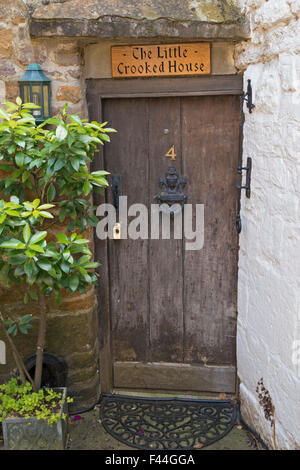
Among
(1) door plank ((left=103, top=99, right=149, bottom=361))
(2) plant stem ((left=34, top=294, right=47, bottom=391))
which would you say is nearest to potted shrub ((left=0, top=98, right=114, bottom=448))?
(2) plant stem ((left=34, top=294, right=47, bottom=391))

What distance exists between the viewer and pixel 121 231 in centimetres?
343

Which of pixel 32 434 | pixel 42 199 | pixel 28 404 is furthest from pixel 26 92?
pixel 32 434

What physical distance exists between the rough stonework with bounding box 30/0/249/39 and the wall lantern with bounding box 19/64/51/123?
0.21 m

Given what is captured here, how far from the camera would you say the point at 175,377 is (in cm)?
359

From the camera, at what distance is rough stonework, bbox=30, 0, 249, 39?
2.84 metres

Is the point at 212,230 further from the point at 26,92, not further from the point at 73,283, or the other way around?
the point at 26,92

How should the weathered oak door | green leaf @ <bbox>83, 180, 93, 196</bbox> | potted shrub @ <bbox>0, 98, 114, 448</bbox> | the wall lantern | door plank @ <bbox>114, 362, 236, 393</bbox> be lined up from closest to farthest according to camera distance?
potted shrub @ <bbox>0, 98, 114, 448</bbox> < green leaf @ <bbox>83, 180, 93, 196</bbox> < the wall lantern < the weathered oak door < door plank @ <bbox>114, 362, 236, 393</bbox>

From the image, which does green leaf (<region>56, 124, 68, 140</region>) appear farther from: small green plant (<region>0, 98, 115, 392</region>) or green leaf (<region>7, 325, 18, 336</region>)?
green leaf (<region>7, 325, 18, 336</region>)

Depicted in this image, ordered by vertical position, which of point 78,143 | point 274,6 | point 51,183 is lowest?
point 51,183
